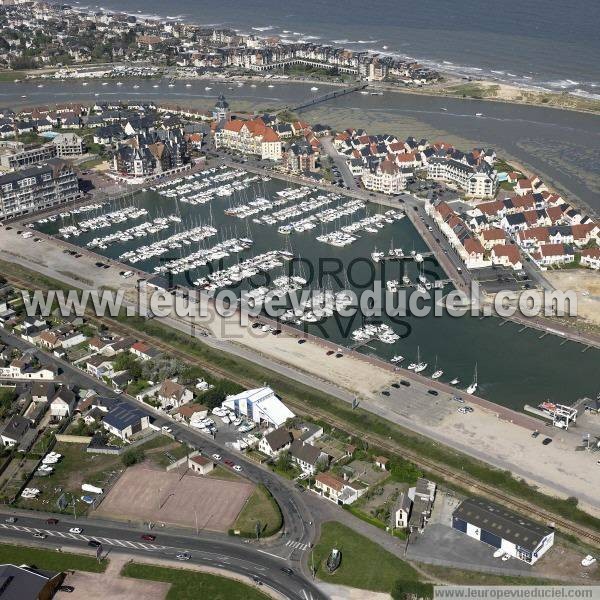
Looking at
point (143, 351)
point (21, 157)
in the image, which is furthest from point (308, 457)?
point (21, 157)

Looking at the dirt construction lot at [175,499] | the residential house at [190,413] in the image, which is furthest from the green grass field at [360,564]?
the residential house at [190,413]

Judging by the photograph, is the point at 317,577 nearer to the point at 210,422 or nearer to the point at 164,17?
the point at 210,422

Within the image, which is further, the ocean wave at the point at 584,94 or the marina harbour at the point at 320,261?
the ocean wave at the point at 584,94

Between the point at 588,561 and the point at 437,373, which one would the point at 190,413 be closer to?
the point at 437,373

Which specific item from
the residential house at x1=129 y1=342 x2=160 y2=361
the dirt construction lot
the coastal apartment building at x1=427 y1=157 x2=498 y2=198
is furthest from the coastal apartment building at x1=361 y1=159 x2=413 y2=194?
the dirt construction lot

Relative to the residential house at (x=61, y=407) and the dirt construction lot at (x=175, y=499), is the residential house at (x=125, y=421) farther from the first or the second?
the dirt construction lot at (x=175, y=499)

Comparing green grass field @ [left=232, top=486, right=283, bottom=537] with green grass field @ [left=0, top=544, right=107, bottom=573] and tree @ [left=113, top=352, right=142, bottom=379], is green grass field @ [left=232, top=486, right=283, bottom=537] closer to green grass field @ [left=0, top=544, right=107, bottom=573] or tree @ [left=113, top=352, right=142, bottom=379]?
green grass field @ [left=0, top=544, right=107, bottom=573]
